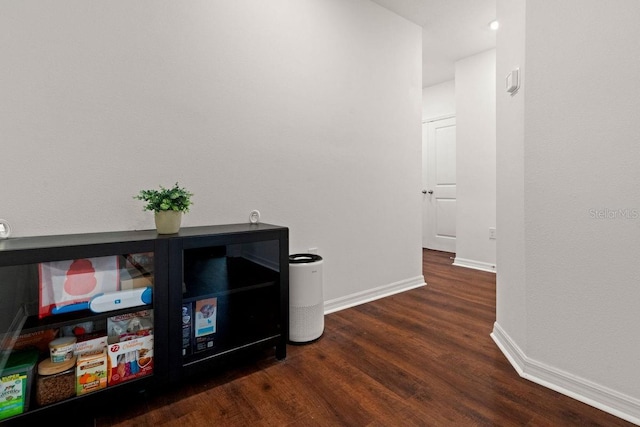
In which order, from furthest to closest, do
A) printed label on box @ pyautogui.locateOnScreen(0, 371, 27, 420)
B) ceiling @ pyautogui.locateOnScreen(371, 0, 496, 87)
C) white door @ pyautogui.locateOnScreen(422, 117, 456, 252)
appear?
white door @ pyautogui.locateOnScreen(422, 117, 456, 252) < ceiling @ pyautogui.locateOnScreen(371, 0, 496, 87) < printed label on box @ pyautogui.locateOnScreen(0, 371, 27, 420)

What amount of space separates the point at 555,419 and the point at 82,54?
8.69 ft

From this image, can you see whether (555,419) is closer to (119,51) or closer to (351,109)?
(351,109)

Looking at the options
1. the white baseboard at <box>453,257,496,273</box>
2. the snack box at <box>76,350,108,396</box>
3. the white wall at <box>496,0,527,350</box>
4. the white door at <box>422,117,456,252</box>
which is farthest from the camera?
the white door at <box>422,117,456,252</box>

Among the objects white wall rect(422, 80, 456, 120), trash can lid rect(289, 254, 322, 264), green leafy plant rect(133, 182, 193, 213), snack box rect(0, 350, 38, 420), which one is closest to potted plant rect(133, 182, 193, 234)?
green leafy plant rect(133, 182, 193, 213)

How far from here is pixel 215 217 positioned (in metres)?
1.92

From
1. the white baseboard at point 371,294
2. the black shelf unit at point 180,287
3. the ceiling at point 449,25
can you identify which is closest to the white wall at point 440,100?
the ceiling at point 449,25

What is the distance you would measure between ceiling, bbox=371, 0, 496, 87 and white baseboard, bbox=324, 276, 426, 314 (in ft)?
8.21

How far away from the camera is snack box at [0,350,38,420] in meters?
1.10

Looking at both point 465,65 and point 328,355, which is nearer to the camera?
point 328,355

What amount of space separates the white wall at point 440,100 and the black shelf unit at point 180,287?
13.4 feet

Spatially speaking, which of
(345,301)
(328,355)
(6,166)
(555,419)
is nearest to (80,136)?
(6,166)

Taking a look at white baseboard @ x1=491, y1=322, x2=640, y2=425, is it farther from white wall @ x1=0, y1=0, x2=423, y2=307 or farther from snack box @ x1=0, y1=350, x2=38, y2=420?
snack box @ x1=0, y1=350, x2=38, y2=420

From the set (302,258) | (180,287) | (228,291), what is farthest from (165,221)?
(302,258)

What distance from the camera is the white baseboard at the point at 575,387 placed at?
1.29 metres
